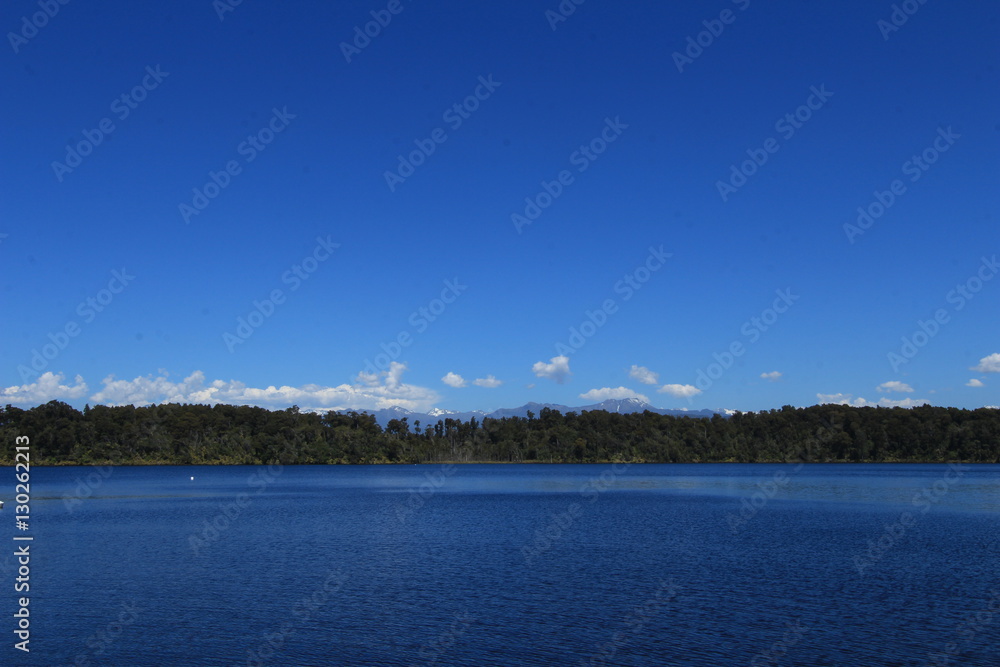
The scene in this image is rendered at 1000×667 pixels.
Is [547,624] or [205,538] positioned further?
[205,538]

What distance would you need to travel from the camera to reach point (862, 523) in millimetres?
63250

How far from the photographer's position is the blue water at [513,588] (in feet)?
86.2

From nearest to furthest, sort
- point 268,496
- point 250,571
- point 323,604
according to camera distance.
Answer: point 323,604
point 250,571
point 268,496

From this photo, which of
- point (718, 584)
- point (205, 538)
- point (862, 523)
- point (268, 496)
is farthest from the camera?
point (268, 496)

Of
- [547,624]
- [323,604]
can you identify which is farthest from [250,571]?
[547,624]

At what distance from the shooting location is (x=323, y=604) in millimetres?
33031

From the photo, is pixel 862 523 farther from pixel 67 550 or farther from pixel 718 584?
pixel 67 550

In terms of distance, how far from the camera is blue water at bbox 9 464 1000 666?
86.2 ft

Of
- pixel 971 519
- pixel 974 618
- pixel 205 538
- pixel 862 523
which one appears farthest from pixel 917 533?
pixel 205 538

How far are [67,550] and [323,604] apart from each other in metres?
24.4

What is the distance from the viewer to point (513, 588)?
118 ft

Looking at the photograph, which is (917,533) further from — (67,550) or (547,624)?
(67,550)

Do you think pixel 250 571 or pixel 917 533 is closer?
pixel 250 571

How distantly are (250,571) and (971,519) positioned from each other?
58.9 meters
